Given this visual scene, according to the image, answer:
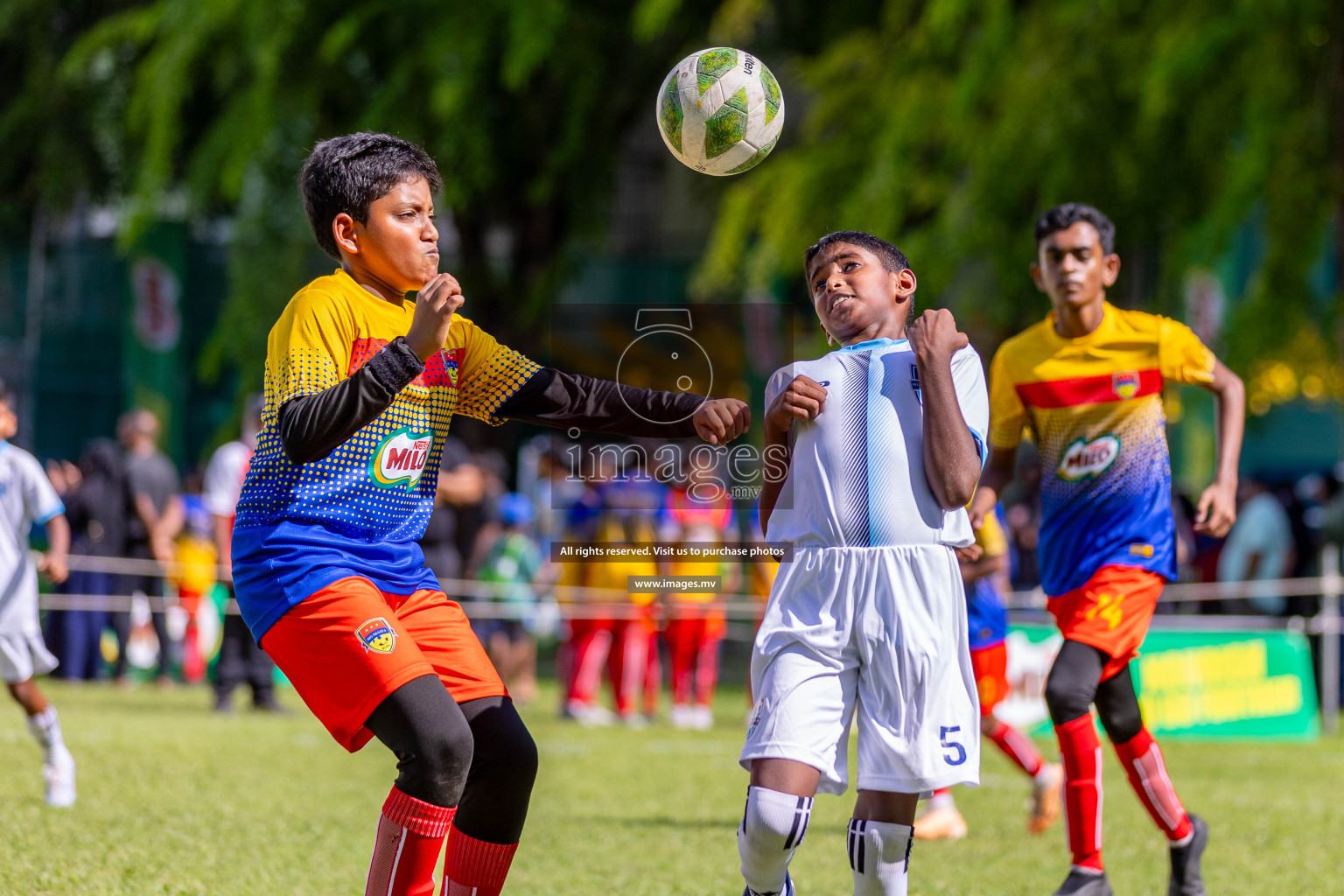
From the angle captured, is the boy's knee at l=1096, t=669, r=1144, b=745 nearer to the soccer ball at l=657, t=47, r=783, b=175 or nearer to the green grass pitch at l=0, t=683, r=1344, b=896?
the green grass pitch at l=0, t=683, r=1344, b=896

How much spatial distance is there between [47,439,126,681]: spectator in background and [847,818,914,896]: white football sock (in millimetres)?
11535

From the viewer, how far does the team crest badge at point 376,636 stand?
3.55 metres

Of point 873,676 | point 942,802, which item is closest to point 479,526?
point 942,802

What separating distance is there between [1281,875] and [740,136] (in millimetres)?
3498

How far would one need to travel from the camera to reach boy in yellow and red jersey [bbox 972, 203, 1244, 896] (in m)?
5.30

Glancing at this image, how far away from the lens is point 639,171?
30406mm

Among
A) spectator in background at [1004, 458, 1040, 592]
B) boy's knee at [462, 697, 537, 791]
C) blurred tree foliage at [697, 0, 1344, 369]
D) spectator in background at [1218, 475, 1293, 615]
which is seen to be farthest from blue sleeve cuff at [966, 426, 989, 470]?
spectator in background at [1004, 458, 1040, 592]

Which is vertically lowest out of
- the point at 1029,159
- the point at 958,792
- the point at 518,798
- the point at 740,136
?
the point at 958,792

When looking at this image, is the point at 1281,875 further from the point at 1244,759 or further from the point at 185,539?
the point at 185,539

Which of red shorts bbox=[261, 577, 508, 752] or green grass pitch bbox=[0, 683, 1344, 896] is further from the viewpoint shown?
green grass pitch bbox=[0, 683, 1344, 896]

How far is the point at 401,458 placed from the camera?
376 centimetres

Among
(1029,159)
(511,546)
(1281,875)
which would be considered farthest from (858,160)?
(1281,875)

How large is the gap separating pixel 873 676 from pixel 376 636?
116 centimetres

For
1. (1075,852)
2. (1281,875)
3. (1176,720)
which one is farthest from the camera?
(1176,720)
